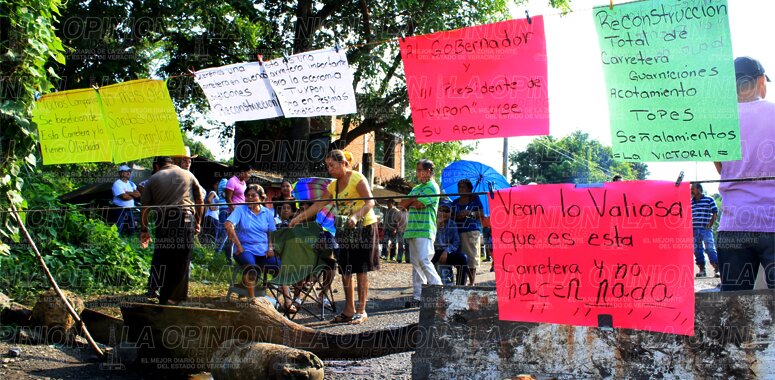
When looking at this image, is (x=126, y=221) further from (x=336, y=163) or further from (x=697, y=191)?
(x=697, y=191)

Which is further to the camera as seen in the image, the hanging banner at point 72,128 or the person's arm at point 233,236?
the person's arm at point 233,236

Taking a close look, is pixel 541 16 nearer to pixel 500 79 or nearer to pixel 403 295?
pixel 500 79

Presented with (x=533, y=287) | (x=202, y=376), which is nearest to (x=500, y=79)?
(x=533, y=287)

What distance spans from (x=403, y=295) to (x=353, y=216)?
3.96 meters

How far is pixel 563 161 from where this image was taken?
6512cm

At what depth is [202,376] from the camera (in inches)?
208

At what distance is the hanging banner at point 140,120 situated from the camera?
5773 mm

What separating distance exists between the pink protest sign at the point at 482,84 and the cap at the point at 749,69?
3.76 feet

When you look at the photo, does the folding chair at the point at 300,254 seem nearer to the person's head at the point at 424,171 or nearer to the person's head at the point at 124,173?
the person's head at the point at 424,171

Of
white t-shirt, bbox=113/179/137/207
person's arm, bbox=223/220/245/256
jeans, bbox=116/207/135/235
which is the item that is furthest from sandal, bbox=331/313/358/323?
jeans, bbox=116/207/135/235

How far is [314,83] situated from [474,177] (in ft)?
16.2

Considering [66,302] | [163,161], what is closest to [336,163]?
[163,161]

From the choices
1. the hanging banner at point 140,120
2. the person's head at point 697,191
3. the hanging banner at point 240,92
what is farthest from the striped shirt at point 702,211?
the hanging banner at point 140,120

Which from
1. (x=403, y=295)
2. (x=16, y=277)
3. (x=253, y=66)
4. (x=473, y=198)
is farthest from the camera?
(x=403, y=295)
